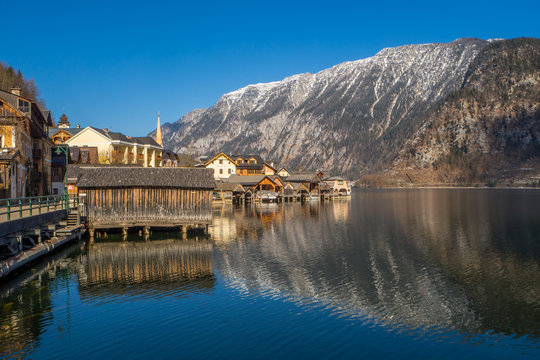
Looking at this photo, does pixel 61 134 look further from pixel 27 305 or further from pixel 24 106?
pixel 27 305

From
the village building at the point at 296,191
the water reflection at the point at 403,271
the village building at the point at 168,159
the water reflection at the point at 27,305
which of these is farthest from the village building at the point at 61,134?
the water reflection at the point at 27,305

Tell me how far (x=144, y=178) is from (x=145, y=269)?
17377mm

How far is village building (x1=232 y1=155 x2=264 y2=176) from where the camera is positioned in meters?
138

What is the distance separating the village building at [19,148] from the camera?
42978 mm

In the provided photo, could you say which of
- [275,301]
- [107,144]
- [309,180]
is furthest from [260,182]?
[275,301]

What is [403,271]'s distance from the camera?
105ft

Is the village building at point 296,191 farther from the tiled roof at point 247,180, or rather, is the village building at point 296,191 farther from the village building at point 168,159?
the village building at point 168,159

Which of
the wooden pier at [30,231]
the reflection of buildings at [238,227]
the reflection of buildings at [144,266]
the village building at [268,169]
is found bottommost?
the reflection of buildings at [144,266]

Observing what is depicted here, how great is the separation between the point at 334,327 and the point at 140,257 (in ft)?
67.3

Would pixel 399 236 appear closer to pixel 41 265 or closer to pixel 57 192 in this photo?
pixel 41 265

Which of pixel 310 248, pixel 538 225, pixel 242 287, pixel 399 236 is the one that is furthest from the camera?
pixel 538 225

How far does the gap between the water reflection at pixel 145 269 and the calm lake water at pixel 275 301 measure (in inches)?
3.6

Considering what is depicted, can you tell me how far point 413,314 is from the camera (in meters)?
22.7

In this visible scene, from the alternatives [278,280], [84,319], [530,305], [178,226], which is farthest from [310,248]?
[84,319]
